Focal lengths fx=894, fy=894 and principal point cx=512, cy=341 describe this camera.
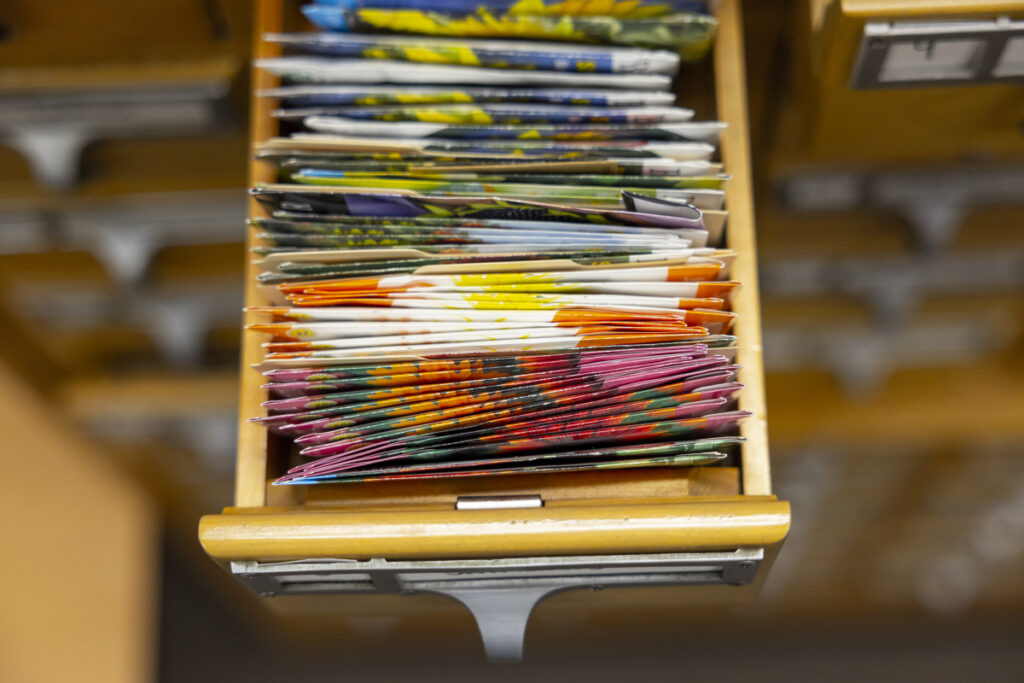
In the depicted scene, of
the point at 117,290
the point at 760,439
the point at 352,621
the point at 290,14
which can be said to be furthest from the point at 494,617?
the point at 352,621

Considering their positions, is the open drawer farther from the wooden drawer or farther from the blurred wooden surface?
the blurred wooden surface

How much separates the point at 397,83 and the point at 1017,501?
7.65 feet

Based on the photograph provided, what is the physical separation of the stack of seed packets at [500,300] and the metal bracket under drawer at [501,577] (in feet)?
0.31

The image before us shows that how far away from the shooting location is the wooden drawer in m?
0.86

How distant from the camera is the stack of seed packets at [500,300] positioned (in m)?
0.91

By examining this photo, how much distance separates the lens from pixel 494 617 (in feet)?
3.20

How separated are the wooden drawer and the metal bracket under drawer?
0.05 feet

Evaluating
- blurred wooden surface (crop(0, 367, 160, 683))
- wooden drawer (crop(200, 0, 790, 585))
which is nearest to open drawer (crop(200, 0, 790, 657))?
wooden drawer (crop(200, 0, 790, 585))

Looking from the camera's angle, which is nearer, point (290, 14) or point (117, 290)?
point (290, 14)

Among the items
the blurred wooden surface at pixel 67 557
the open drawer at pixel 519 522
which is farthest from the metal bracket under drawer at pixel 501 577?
the blurred wooden surface at pixel 67 557

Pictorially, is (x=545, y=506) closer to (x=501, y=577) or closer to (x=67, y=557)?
(x=501, y=577)

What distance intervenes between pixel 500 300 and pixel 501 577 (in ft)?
0.98

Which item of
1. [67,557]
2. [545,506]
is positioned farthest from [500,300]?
[67,557]

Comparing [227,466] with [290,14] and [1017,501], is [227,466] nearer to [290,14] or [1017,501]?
[290,14]
